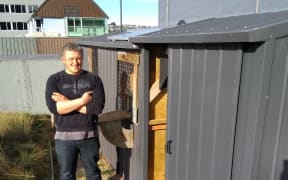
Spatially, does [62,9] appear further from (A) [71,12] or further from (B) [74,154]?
(B) [74,154]

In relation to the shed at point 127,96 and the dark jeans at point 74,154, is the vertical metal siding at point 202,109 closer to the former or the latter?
the shed at point 127,96

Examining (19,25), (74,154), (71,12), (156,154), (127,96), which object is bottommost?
(156,154)

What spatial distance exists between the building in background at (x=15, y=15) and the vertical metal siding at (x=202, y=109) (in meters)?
43.2

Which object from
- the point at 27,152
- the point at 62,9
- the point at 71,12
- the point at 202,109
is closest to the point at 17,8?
the point at 62,9

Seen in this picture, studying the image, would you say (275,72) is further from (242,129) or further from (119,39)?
(119,39)

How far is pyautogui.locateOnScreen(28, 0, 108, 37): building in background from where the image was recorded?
3459 centimetres

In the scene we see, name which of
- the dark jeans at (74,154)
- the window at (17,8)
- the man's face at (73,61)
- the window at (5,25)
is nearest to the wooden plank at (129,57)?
the man's face at (73,61)

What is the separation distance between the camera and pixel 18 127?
6.44 m

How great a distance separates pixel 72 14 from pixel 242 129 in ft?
118

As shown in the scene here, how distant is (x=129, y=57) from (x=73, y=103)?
1.01 metres

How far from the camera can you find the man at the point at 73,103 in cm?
281

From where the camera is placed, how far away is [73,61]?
284cm

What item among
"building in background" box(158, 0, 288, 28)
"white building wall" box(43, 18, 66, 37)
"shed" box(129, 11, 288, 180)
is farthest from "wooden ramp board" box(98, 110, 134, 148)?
"white building wall" box(43, 18, 66, 37)

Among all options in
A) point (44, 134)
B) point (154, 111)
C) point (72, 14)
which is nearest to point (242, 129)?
point (154, 111)
